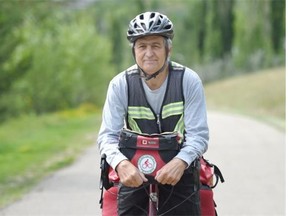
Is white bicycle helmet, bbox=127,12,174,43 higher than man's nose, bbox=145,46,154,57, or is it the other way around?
white bicycle helmet, bbox=127,12,174,43

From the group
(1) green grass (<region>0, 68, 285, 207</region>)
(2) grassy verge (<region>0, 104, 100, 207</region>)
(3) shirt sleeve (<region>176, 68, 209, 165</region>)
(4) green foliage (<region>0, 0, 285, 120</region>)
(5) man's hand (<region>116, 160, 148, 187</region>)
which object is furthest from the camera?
(4) green foliage (<region>0, 0, 285, 120</region>)

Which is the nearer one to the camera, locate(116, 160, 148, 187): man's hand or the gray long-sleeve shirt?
locate(116, 160, 148, 187): man's hand

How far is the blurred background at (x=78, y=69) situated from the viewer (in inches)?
734

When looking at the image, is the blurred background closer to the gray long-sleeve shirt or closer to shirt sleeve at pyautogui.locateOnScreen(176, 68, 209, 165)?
the gray long-sleeve shirt

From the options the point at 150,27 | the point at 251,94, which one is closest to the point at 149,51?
the point at 150,27

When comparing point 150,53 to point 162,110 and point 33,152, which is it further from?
point 33,152

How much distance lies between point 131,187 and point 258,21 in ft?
171

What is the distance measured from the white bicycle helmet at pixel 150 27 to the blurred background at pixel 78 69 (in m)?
6.13

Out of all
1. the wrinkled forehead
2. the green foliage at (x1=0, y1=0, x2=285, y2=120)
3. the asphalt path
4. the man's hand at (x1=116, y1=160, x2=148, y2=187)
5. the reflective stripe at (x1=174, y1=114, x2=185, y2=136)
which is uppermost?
the wrinkled forehead

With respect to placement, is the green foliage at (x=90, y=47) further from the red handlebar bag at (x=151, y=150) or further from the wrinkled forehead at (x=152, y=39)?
the red handlebar bag at (x=151, y=150)

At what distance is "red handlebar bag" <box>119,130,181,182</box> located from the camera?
4.54 metres

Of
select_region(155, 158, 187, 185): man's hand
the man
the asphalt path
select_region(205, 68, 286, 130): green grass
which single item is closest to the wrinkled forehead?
the man

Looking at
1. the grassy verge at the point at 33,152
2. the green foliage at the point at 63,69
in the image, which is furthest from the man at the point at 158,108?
the green foliage at the point at 63,69

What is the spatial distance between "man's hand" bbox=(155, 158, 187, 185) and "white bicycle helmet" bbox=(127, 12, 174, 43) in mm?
691
